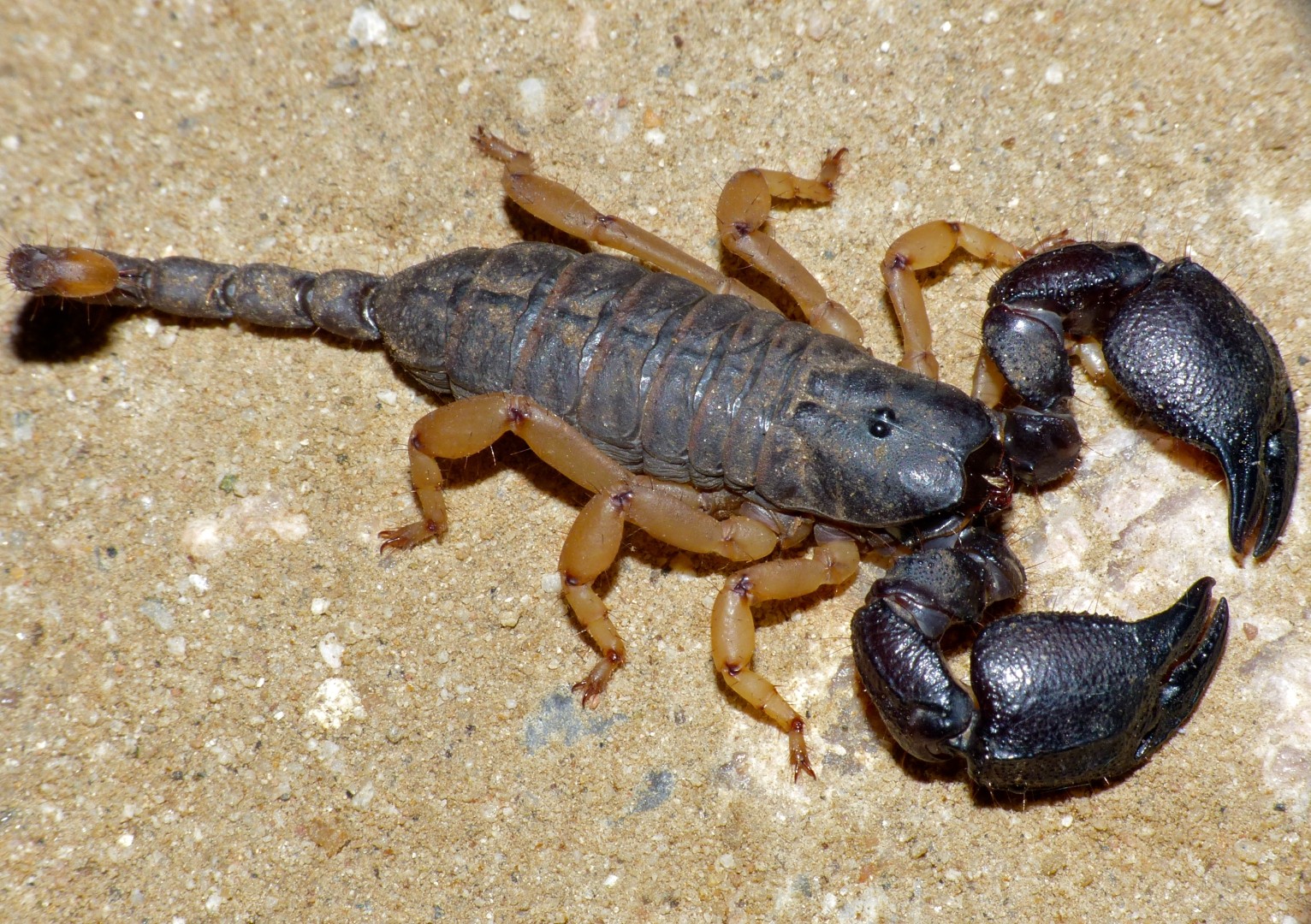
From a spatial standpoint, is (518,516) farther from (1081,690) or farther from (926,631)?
(1081,690)

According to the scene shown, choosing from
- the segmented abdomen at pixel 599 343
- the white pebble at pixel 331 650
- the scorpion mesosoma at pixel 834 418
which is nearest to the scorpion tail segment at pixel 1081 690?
the scorpion mesosoma at pixel 834 418

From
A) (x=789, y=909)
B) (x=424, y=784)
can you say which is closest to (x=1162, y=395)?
(x=789, y=909)

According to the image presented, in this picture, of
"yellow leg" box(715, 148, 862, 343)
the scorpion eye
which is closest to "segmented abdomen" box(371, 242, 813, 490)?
"yellow leg" box(715, 148, 862, 343)

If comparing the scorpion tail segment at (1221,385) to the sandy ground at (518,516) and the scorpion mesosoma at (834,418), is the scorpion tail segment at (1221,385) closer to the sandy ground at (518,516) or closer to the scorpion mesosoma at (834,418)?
the scorpion mesosoma at (834,418)

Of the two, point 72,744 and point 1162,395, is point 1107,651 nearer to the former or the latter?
point 1162,395

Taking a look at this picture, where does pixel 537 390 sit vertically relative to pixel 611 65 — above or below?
below

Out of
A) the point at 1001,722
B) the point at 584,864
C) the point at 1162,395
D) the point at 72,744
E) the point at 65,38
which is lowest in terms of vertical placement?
the point at 72,744

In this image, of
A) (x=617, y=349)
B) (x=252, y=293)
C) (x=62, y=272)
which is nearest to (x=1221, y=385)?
(x=617, y=349)
